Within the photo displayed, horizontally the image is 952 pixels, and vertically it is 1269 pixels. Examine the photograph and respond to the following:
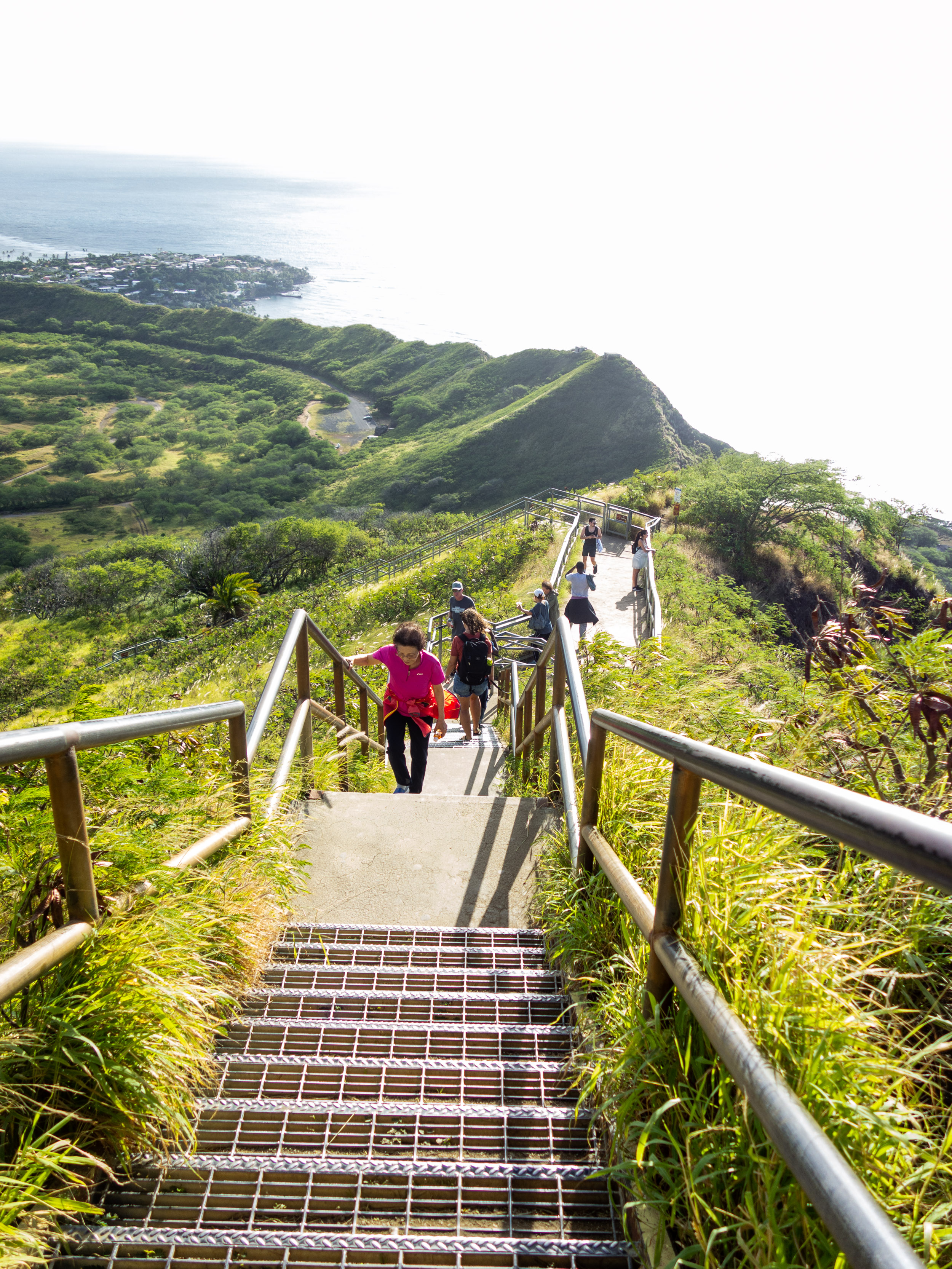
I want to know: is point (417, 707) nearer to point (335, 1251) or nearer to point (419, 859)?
point (419, 859)

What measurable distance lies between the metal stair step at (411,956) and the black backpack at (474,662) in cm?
452

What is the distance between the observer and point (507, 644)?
12883 mm

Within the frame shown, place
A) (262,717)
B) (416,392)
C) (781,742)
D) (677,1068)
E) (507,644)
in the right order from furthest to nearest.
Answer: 1. (416,392)
2. (507,644)
3. (781,742)
4. (262,717)
5. (677,1068)

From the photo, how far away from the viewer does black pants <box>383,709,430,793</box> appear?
16.4 feet

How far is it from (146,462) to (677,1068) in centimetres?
9109

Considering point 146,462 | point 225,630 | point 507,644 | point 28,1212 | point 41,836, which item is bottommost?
point 146,462

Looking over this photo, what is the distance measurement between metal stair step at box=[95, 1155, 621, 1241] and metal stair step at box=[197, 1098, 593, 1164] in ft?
0.17

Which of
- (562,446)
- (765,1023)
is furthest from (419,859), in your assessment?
(562,446)

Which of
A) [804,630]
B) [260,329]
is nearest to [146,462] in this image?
[260,329]

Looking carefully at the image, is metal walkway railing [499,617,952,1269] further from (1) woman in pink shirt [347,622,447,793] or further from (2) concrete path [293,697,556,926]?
(1) woman in pink shirt [347,622,447,793]

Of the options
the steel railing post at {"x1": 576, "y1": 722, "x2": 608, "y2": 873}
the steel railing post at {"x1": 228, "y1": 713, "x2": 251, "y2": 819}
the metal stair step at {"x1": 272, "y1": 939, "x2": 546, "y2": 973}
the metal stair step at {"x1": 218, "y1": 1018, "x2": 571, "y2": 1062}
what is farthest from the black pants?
the metal stair step at {"x1": 218, "y1": 1018, "x2": 571, "y2": 1062}

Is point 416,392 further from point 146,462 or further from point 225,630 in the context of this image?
point 225,630

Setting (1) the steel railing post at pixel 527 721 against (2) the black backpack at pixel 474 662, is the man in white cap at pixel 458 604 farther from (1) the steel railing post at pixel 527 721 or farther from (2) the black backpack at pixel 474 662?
(1) the steel railing post at pixel 527 721

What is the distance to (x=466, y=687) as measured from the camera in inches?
302
